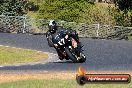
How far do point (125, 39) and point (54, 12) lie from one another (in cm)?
932

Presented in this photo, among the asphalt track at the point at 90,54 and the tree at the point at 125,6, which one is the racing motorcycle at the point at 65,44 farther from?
the tree at the point at 125,6

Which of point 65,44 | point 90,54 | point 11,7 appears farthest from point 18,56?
point 11,7

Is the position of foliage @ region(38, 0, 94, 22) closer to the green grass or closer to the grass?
the grass

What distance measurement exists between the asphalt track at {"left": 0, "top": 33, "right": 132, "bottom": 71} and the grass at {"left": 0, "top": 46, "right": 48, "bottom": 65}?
113cm

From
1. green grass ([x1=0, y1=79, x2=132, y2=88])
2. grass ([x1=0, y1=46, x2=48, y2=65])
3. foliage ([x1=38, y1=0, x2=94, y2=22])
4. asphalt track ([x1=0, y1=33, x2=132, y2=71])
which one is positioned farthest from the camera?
foliage ([x1=38, y1=0, x2=94, y2=22])

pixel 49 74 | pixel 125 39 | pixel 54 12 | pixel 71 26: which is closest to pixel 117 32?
pixel 125 39

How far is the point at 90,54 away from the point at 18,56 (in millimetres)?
4282

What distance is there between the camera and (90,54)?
A: 26.6m

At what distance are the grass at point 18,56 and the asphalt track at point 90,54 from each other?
1128 mm

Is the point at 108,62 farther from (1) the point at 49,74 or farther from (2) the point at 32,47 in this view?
(2) the point at 32,47

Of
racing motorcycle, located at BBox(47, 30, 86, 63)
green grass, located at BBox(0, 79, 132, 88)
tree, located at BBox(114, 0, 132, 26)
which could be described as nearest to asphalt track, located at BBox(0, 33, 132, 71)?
racing motorcycle, located at BBox(47, 30, 86, 63)

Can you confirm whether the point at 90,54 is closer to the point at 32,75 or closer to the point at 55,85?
the point at 32,75

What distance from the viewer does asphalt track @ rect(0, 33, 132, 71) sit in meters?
20.5

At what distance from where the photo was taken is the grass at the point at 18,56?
77.0ft
